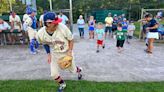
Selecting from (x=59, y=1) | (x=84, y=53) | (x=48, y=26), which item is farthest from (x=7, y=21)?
(x=59, y=1)

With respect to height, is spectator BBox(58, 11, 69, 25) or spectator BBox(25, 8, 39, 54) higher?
spectator BBox(58, 11, 69, 25)

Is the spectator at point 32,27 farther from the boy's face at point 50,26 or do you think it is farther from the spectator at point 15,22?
the boy's face at point 50,26

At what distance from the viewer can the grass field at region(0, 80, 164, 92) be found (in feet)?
22.1

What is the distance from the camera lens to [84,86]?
698 centimetres

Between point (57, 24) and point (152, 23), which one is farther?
point (152, 23)

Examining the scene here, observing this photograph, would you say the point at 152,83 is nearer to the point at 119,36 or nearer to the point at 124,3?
the point at 119,36

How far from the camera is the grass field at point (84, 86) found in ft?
22.1

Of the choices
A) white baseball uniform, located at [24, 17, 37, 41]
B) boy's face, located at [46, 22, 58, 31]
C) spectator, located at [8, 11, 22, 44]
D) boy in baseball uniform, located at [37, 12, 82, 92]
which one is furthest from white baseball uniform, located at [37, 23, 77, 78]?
spectator, located at [8, 11, 22, 44]

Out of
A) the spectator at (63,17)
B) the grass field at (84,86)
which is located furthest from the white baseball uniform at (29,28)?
the grass field at (84,86)

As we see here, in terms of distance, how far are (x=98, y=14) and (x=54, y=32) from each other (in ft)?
95.8

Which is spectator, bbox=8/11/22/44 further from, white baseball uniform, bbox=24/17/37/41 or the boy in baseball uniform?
the boy in baseball uniform

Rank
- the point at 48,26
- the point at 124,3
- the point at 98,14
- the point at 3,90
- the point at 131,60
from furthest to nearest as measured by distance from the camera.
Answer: the point at 124,3 → the point at 98,14 → the point at 131,60 → the point at 3,90 → the point at 48,26

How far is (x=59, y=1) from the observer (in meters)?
44.7

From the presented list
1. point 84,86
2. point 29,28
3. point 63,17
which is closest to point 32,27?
point 29,28
